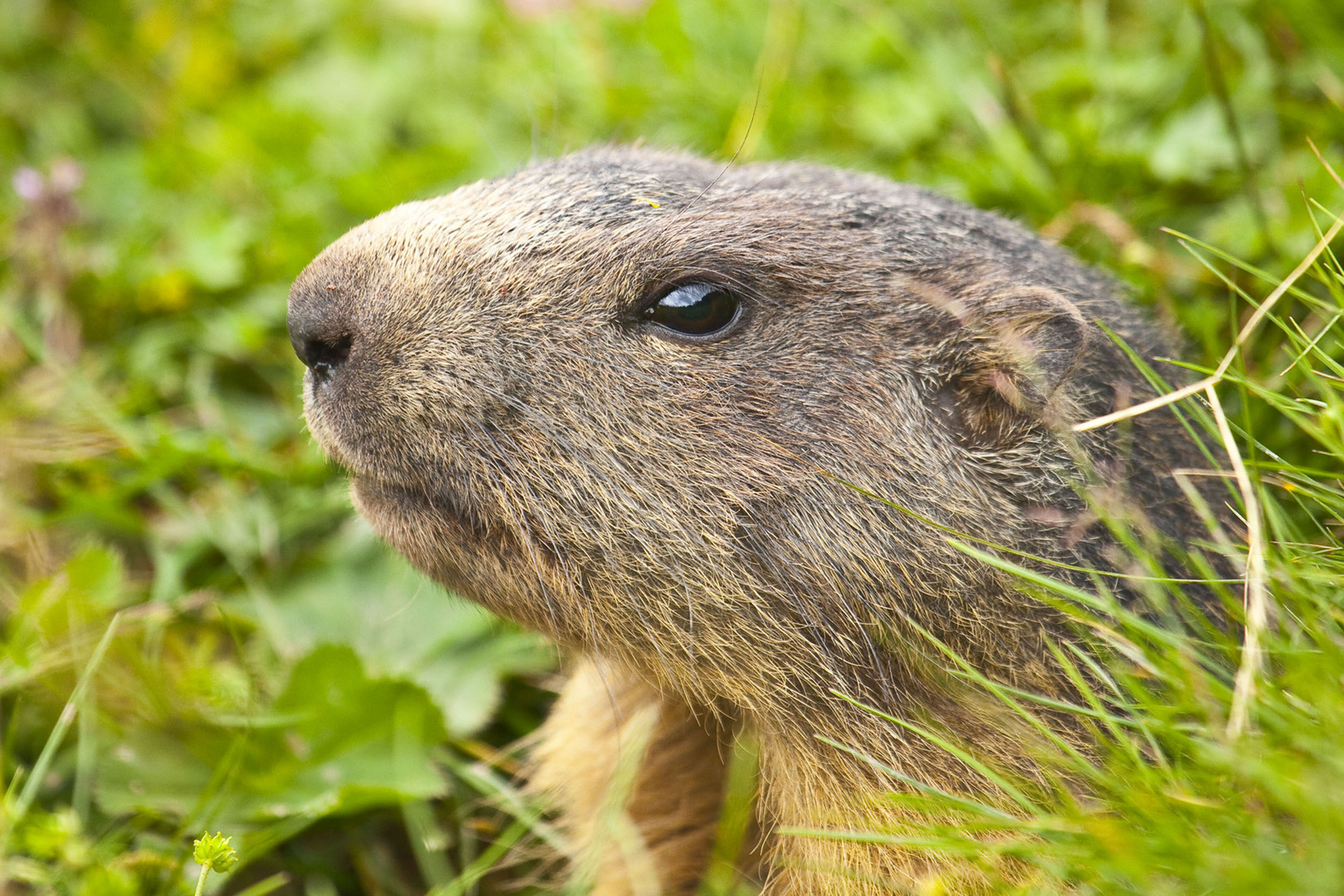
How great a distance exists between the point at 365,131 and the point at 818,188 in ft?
12.4

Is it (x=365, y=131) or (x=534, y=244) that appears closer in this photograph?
(x=534, y=244)

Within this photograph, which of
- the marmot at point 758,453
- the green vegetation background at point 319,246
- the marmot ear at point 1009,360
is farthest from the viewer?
Answer: the green vegetation background at point 319,246

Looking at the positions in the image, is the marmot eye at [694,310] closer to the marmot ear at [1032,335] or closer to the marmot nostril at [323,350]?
the marmot ear at [1032,335]

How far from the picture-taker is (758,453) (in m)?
2.91

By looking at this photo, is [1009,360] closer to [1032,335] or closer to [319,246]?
[1032,335]

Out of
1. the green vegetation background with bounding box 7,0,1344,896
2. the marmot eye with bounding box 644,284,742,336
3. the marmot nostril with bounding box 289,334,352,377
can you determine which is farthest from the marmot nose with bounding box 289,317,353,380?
the green vegetation background with bounding box 7,0,1344,896

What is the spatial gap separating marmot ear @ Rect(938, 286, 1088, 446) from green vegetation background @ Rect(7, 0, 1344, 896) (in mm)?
508

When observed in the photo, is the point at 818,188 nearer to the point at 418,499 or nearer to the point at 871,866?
the point at 418,499

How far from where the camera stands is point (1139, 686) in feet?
8.01

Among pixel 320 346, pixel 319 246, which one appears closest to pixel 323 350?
pixel 320 346

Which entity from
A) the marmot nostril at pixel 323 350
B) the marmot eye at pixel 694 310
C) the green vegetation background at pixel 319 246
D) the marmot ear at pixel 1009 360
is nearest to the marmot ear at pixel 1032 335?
the marmot ear at pixel 1009 360

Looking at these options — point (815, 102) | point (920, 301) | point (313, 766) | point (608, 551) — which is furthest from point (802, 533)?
point (815, 102)

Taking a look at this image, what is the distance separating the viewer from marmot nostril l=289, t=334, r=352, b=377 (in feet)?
9.81

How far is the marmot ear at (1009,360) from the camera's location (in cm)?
300
